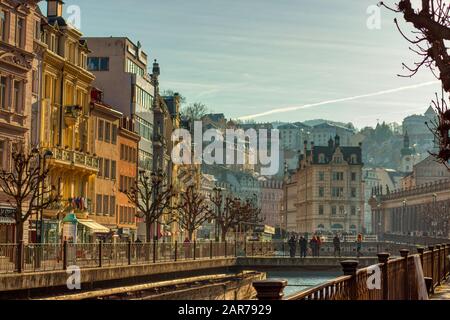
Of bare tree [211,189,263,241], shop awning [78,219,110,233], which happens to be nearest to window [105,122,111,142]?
shop awning [78,219,110,233]

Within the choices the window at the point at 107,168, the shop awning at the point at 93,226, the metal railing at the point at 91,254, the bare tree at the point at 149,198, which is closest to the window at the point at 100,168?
the window at the point at 107,168

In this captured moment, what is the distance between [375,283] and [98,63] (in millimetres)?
84284

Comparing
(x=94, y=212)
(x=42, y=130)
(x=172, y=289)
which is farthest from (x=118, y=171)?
(x=172, y=289)

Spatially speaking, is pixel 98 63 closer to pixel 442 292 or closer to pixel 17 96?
pixel 17 96

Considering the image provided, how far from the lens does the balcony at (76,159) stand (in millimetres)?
71062

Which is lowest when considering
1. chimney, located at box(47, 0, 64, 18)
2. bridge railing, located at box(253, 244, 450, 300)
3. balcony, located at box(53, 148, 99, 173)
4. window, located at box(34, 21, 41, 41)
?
bridge railing, located at box(253, 244, 450, 300)

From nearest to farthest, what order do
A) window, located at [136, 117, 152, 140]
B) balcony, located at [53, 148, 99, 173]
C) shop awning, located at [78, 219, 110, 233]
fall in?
balcony, located at [53, 148, 99, 173] → shop awning, located at [78, 219, 110, 233] → window, located at [136, 117, 152, 140]

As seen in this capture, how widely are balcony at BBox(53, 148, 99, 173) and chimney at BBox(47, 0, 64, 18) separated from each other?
34.0 ft

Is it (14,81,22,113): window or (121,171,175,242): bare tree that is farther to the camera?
(121,171,175,242): bare tree

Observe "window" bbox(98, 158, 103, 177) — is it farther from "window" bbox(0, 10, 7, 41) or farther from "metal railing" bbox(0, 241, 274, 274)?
"window" bbox(0, 10, 7, 41)

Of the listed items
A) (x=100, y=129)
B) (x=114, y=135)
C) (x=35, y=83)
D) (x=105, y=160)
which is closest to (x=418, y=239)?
(x=114, y=135)

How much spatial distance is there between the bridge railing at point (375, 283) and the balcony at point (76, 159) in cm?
3852

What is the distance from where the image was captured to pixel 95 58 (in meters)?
104

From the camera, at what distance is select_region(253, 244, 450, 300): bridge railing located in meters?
12.4
